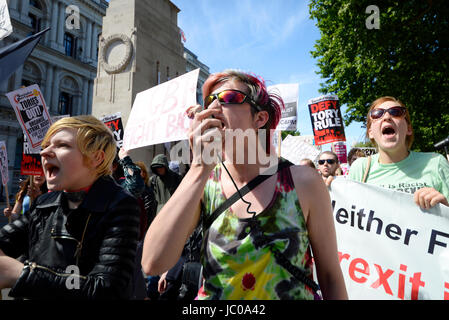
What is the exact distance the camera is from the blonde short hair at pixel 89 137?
1625mm

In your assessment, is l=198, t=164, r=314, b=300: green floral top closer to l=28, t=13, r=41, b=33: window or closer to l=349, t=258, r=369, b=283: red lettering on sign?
l=349, t=258, r=369, b=283: red lettering on sign

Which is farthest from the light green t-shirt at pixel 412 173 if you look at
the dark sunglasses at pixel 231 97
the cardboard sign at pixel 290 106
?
the cardboard sign at pixel 290 106

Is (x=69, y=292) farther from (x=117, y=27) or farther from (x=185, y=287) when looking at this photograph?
(x=117, y=27)

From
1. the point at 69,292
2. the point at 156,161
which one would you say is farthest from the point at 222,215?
the point at 156,161

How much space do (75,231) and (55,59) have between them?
37.7 m

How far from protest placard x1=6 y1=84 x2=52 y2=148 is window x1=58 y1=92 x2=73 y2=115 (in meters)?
31.8

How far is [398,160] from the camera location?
2332mm

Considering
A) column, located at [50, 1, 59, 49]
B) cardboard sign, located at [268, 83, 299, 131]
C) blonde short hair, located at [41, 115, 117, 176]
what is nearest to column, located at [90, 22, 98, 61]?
column, located at [50, 1, 59, 49]

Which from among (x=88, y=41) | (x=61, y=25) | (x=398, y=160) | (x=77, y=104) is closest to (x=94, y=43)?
(x=88, y=41)

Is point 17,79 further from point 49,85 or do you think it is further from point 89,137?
point 89,137

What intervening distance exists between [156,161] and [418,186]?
141 inches

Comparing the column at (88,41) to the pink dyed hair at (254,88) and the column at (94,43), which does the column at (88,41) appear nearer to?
the column at (94,43)

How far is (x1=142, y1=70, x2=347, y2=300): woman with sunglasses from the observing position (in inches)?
45.6
